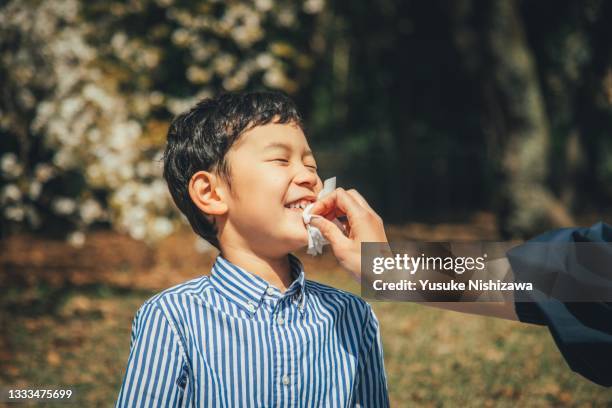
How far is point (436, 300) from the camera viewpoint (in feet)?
6.73

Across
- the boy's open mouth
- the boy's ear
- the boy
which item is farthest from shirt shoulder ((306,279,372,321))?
the boy's ear

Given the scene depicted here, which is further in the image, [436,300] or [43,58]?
[43,58]

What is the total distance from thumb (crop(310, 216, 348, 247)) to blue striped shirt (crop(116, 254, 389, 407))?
0.17m

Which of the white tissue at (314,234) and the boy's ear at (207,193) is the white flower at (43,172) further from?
the white tissue at (314,234)

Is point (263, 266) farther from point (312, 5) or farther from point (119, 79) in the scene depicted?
point (312, 5)

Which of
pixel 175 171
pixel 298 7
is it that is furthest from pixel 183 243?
pixel 175 171

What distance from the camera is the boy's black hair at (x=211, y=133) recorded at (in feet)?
6.90

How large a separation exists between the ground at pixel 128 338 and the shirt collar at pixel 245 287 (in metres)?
2.80

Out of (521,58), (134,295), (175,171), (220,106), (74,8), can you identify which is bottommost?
(175,171)

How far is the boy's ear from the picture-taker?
2092 millimetres

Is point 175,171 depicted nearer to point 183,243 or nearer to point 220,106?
point 220,106

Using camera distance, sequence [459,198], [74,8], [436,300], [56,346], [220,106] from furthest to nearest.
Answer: [459,198], [74,8], [56,346], [220,106], [436,300]

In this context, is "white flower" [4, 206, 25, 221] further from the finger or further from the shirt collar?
the finger

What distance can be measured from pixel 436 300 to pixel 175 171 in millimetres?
987
